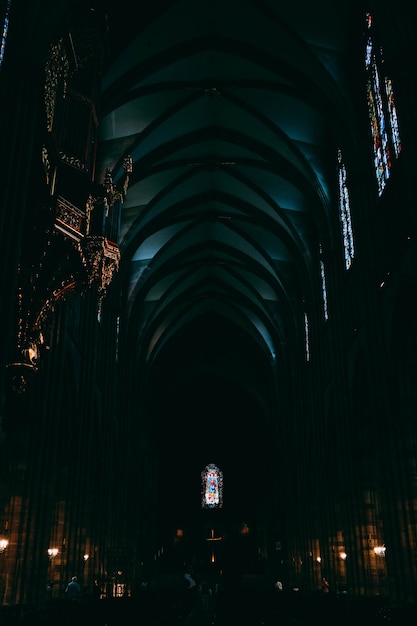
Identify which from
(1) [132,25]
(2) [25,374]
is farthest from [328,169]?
(2) [25,374]

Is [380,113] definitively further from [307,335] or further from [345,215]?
[307,335]

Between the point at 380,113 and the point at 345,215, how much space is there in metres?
5.23

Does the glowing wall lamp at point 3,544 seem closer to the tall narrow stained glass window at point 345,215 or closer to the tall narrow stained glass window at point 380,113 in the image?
the tall narrow stained glass window at point 380,113

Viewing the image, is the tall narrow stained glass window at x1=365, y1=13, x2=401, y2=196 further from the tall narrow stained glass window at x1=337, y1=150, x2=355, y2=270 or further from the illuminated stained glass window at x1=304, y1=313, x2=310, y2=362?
the illuminated stained glass window at x1=304, y1=313, x2=310, y2=362


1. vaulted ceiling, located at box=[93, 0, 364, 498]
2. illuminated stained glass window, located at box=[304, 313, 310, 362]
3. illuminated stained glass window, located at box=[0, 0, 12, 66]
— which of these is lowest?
illuminated stained glass window, located at box=[0, 0, 12, 66]

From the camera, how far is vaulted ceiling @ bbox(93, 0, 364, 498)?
69.2 ft

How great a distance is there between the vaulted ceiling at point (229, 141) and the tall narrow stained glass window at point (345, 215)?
93 centimetres

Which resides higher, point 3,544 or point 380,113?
point 380,113

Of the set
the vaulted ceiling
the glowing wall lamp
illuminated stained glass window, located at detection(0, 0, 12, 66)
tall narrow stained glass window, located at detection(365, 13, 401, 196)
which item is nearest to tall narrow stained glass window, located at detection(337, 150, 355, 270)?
the vaulted ceiling

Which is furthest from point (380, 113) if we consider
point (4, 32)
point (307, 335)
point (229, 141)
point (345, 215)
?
point (307, 335)

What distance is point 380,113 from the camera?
18.9m

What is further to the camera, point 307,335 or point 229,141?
point 307,335

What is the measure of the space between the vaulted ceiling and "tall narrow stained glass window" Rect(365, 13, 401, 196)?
1.11 m

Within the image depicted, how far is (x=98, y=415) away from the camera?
86.8ft
